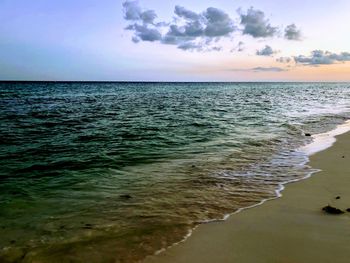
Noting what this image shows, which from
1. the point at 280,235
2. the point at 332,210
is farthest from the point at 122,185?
the point at 332,210

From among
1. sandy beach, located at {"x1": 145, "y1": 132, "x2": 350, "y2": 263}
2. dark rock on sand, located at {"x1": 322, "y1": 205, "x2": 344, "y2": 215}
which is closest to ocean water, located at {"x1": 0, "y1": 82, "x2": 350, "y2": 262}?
sandy beach, located at {"x1": 145, "y1": 132, "x2": 350, "y2": 263}

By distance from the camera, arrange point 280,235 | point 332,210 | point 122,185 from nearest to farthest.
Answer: point 280,235, point 332,210, point 122,185

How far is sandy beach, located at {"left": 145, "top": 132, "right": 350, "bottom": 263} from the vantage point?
189 inches

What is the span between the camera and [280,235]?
5488 millimetres

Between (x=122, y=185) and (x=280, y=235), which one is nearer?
(x=280, y=235)

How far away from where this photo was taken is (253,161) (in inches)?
452

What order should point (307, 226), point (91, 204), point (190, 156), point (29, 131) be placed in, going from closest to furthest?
point (307, 226) < point (91, 204) < point (190, 156) < point (29, 131)

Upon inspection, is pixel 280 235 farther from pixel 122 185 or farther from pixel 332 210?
pixel 122 185

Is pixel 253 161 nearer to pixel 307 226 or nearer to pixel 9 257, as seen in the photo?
pixel 307 226

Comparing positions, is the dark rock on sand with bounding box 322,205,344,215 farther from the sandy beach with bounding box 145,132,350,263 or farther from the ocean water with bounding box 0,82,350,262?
the ocean water with bounding box 0,82,350,262

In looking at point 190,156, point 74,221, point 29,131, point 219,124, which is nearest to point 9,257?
point 74,221

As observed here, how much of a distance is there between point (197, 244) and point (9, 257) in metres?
2.63

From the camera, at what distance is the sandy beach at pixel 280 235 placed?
15.8 ft

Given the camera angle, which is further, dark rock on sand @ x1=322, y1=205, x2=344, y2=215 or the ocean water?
dark rock on sand @ x1=322, y1=205, x2=344, y2=215
